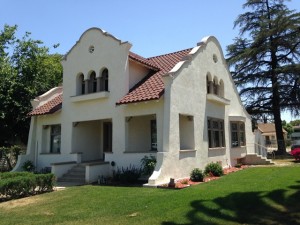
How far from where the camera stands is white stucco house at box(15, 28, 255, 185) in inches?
617

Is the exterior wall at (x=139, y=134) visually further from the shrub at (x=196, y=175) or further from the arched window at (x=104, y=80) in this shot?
the shrub at (x=196, y=175)

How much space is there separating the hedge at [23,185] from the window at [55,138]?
6.45 meters

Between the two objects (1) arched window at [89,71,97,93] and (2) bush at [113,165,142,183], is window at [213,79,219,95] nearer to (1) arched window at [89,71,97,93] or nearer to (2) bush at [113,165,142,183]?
(1) arched window at [89,71,97,93]

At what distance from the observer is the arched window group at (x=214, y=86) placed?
66.8 feet

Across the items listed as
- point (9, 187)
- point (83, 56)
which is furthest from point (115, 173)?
point (83, 56)

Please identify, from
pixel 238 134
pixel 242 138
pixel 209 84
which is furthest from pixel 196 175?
pixel 242 138

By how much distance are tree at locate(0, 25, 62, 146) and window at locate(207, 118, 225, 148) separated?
1353cm

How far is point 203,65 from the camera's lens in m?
19.4

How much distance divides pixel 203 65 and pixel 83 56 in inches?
289

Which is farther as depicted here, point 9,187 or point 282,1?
point 282,1

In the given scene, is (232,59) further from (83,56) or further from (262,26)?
(83,56)

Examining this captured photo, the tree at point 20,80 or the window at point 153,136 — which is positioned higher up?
the tree at point 20,80

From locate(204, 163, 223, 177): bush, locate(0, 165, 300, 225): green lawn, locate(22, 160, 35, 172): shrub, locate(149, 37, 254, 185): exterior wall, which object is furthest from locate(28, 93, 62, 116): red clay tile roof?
locate(204, 163, 223, 177): bush

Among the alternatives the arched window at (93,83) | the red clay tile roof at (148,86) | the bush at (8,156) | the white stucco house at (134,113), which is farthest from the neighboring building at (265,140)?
the bush at (8,156)
